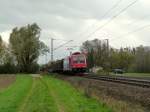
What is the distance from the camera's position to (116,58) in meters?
145

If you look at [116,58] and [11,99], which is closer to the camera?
[11,99]

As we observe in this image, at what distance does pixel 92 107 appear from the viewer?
19.1 metres

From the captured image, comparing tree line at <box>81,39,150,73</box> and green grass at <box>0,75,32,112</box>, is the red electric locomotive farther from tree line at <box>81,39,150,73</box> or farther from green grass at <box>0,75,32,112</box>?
tree line at <box>81,39,150,73</box>

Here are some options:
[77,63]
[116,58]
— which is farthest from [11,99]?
[116,58]

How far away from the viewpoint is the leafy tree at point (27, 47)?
415ft

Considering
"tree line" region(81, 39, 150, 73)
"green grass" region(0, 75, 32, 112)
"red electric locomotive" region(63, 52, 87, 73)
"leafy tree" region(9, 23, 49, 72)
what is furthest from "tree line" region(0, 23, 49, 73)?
"green grass" region(0, 75, 32, 112)

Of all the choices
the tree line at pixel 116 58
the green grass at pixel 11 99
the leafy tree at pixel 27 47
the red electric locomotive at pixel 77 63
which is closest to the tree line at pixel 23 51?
the leafy tree at pixel 27 47

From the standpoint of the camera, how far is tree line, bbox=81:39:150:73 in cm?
11250

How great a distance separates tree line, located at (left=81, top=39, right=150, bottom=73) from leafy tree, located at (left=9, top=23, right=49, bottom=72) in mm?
16740

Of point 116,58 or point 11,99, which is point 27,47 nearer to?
point 116,58

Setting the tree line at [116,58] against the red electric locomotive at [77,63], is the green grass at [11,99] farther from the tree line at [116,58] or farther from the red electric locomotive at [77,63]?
the tree line at [116,58]

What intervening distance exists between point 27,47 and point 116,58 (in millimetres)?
35124

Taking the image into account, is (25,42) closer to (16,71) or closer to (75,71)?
(16,71)

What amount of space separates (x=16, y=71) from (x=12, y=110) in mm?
107789
